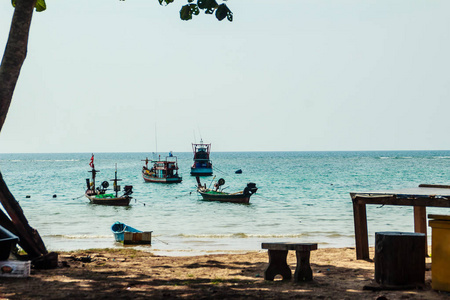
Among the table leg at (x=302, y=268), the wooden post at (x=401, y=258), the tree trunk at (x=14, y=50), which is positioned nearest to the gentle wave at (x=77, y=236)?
the tree trunk at (x=14, y=50)

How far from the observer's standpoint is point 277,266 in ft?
29.7

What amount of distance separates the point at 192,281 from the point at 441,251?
393 cm

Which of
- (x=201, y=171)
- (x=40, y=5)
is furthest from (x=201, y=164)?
(x=40, y=5)

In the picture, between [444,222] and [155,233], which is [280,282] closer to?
[444,222]

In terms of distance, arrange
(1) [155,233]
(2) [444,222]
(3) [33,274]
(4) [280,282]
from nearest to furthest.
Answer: (2) [444,222] → (4) [280,282] → (3) [33,274] → (1) [155,233]

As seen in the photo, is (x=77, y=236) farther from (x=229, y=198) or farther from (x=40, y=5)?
(x=229, y=198)

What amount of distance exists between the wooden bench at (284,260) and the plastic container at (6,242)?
4.13 metres

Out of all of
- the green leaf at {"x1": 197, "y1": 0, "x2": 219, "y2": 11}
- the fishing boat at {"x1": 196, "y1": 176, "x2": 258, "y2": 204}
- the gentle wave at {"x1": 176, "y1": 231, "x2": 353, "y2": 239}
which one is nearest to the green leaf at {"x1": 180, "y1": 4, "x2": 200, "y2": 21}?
the green leaf at {"x1": 197, "y1": 0, "x2": 219, "y2": 11}

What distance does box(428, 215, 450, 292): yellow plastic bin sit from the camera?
24.3 ft

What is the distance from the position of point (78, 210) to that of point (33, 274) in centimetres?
3051

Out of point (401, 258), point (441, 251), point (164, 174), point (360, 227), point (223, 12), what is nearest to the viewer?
point (441, 251)

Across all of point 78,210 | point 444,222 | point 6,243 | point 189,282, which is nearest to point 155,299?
point 189,282

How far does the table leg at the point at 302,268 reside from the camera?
8820 mm

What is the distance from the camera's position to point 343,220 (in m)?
29.0
